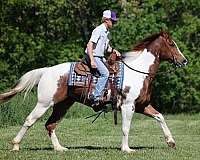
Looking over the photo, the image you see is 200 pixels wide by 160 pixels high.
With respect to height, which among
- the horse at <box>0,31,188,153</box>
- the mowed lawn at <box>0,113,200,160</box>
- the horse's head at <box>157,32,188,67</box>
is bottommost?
the mowed lawn at <box>0,113,200,160</box>

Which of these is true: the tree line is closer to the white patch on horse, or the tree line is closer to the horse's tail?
the white patch on horse

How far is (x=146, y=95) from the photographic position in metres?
12.5

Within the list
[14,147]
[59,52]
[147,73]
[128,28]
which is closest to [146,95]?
[147,73]

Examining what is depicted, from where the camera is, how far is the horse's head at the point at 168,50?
42.5ft

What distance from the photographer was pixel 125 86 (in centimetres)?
1229

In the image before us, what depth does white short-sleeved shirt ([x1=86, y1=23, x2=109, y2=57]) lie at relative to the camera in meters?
12.2

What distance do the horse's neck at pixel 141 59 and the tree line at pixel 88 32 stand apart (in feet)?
61.0

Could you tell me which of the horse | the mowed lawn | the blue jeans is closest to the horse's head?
the horse

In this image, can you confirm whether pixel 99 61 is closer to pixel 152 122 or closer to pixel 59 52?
pixel 152 122

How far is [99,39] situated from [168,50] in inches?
62.1

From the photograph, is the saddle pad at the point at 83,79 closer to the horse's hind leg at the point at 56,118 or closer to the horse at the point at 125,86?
the horse at the point at 125,86

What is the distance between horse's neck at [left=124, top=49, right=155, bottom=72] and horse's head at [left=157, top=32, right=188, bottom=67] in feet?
0.84

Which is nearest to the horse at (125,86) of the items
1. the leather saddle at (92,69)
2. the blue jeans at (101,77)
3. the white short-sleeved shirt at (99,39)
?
the leather saddle at (92,69)

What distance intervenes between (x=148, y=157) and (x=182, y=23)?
76.3ft
